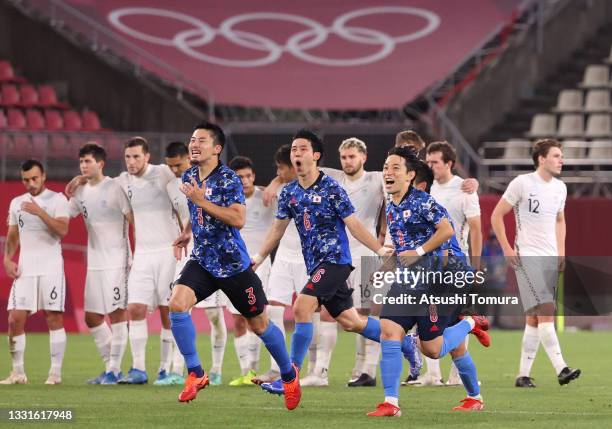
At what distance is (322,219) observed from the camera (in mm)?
10828

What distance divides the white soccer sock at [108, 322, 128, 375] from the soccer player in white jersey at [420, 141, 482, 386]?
3021 millimetres

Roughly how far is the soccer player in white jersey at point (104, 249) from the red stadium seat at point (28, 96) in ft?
43.2

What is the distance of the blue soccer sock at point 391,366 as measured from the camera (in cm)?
978

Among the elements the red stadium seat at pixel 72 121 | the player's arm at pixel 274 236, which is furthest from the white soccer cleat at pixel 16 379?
the red stadium seat at pixel 72 121

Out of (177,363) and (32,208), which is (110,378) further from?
(32,208)

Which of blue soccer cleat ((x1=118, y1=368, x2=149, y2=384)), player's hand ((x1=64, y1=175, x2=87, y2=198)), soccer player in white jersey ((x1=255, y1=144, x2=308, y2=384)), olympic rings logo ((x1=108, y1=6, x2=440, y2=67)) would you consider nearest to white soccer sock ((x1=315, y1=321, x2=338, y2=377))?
soccer player in white jersey ((x1=255, y1=144, x2=308, y2=384))

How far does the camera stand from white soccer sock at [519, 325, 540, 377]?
13.0 metres

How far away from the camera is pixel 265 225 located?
14.1 metres

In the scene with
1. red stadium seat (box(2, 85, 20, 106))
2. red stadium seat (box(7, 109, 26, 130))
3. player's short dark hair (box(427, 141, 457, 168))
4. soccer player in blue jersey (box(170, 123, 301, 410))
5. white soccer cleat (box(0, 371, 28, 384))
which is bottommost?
white soccer cleat (box(0, 371, 28, 384))

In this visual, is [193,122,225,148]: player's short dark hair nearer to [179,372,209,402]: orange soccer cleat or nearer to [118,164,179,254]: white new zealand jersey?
[179,372,209,402]: orange soccer cleat

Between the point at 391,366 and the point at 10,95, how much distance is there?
1806cm

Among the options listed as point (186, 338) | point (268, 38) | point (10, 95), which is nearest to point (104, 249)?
point (186, 338)

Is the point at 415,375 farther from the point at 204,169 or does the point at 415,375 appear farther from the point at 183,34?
the point at 183,34

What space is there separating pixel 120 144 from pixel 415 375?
9549 millimetres
